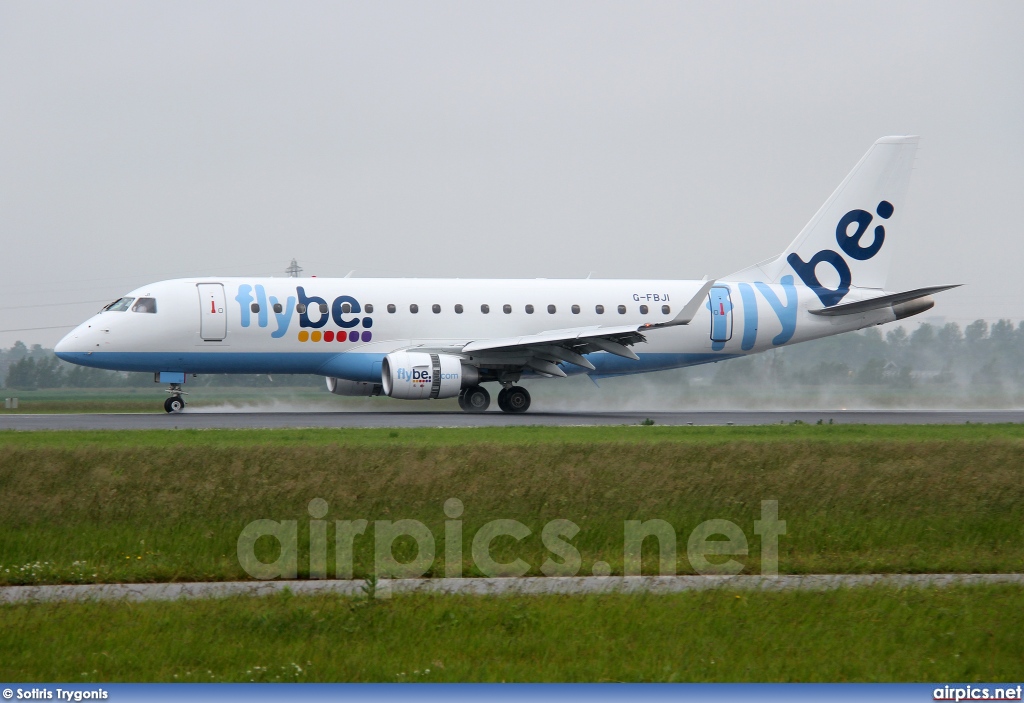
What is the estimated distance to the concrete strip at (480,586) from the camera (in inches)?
413

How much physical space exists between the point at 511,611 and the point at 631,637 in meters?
1.17

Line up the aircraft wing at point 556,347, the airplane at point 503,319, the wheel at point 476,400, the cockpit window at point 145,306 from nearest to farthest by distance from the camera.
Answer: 1. the aircraft wing at point 556,347
2. the airplane at point 503,319
3. the cockpit window at point 145,306
4. the wheel at point 476,400

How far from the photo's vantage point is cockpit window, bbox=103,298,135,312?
3047 cm

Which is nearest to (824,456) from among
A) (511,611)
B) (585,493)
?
(585,493)

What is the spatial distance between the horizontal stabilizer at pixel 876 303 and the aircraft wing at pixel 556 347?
6381 mm

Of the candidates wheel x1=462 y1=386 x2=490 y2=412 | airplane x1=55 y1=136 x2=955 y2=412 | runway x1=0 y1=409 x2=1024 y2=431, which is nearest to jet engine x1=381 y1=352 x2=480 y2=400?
airplane x1=55 y1=136 x2=955 y2=412

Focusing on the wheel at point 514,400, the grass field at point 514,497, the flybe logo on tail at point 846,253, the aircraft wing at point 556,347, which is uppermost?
the flybe logo on tail at point 846,253

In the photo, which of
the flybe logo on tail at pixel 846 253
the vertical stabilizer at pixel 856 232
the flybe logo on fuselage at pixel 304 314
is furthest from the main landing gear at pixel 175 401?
the flybe logo on tail at pixel 846 253

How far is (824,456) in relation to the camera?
16.7 m

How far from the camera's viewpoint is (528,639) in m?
8.93

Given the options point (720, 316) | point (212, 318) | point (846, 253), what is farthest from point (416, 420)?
point (846, 253)

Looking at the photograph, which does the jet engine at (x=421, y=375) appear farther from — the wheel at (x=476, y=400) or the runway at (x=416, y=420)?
the wheel at (x=476, y=400)

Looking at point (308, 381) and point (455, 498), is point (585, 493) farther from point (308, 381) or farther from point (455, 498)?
point (308, 381)

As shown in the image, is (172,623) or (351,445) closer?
(172,623)
